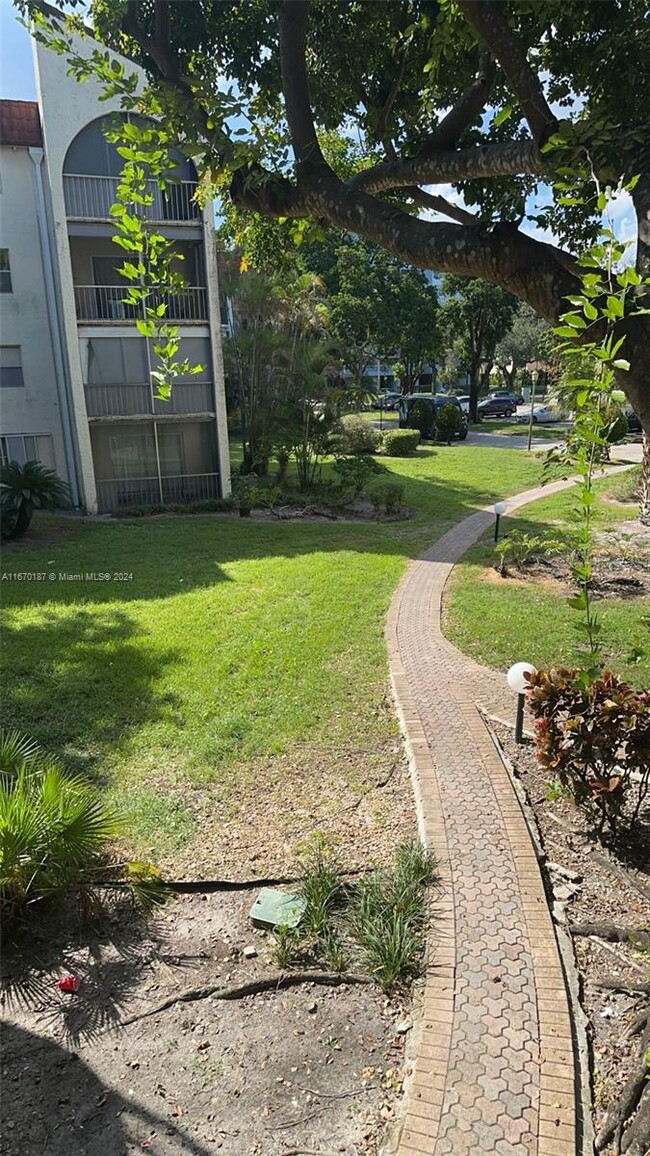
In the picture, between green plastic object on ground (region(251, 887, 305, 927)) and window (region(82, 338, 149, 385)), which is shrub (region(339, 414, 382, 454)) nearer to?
window (region(82, 338, 149, 385))

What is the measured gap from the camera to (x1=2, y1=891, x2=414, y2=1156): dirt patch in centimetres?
290

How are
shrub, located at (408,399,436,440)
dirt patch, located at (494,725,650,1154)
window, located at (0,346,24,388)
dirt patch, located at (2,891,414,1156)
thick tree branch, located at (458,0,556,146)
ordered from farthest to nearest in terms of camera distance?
shrub, located at (408,399,436,440)
window, located at (0,346,24,388)
thick tree branch, located at (458,0,556,146)
dirt patch, located at (494,725,650,1154)
dirt patch, located at (2,891,414,1156)

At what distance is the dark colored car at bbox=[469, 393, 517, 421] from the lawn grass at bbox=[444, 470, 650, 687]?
38.2 meters

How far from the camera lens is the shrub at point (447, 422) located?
35.1 metres

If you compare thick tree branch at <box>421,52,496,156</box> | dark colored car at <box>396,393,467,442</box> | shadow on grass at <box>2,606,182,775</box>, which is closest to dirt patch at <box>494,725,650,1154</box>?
shadow on grass at <box>2,606,182,775</box>

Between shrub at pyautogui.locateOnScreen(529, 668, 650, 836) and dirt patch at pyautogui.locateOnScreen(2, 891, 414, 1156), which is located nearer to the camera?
dirt patch at pyautogui.locateOnScreen(2, 891, 414, 1156)

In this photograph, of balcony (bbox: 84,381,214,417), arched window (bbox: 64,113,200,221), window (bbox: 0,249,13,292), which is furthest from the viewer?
window (bbox: 0,249,13,292)

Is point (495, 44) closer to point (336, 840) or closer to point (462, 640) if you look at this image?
point (336, 840)

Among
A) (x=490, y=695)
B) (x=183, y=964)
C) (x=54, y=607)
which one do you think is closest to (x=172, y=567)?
(x=54, y=607)

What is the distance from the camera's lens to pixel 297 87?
438cm

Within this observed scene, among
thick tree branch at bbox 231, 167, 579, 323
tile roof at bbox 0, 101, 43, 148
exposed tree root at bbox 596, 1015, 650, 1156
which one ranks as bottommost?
exposed tree root at bbox 596, 1015, 650, 1156

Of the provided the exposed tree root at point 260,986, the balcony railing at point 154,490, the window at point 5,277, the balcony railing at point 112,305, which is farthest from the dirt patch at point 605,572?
the window at point 5,277

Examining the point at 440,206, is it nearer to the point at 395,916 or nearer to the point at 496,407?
the point at 395,916

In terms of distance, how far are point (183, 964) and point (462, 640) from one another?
229 inches
